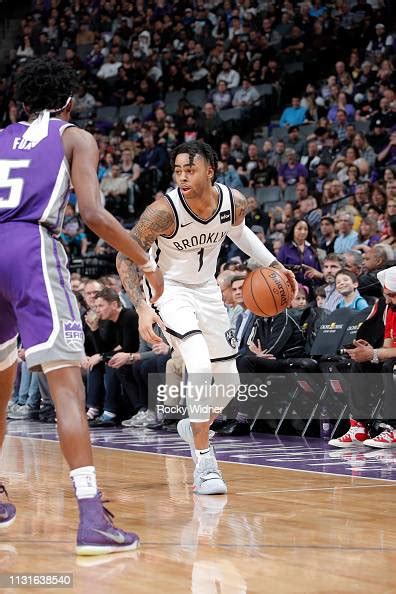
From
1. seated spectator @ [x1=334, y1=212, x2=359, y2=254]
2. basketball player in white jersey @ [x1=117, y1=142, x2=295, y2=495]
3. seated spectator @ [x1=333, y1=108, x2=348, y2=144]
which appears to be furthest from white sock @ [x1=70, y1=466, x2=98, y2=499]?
seated spectator @ [x1=333, y1=108, x2=348, y2=144]

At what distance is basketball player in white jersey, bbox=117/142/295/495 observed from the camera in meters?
5.63

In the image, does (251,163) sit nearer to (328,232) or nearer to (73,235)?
(73,235)

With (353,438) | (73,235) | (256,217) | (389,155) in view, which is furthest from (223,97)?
(353,438)

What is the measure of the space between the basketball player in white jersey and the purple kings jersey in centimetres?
177

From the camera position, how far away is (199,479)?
17.9ft

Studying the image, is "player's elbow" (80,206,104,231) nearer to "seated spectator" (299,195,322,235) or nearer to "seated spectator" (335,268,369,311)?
"seated spectator" (335,268,369,311)

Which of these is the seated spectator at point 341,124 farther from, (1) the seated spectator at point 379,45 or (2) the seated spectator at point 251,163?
(1) the seated spectator at point 379,45

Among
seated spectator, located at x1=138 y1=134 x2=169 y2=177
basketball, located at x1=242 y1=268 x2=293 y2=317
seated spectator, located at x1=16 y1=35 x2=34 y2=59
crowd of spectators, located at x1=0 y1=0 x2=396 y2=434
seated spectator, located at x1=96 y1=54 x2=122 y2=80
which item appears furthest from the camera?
seated spectator, located at x1=16 y1=35 x2=34 y2=59

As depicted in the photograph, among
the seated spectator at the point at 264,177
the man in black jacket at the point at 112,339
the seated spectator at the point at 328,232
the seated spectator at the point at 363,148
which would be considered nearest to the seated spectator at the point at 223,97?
the seated spectator at the point at 264,177

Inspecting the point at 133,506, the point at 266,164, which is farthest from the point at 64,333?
the point at 266,164

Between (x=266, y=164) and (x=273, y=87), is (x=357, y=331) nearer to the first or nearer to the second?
(x=266, y=164)

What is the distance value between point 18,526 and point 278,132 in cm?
1309

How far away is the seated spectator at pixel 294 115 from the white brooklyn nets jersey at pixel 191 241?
10.7 metres

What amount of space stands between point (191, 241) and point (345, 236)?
219 inches
